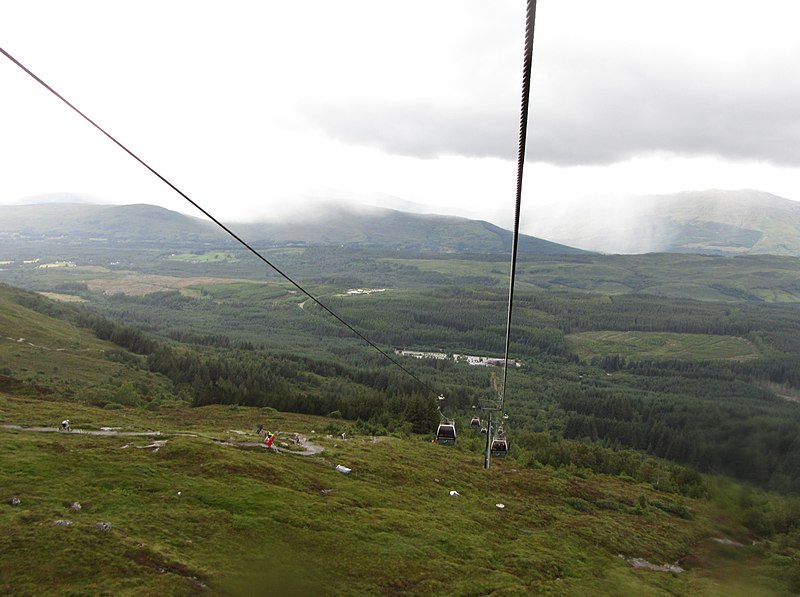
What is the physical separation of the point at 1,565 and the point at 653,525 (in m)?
63.3

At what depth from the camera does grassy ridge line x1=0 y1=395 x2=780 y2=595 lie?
26906 millimetres

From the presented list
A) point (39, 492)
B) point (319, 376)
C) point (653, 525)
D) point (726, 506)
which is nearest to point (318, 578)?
point (39, 492)

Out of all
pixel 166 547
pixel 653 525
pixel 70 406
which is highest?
pixel 166 547

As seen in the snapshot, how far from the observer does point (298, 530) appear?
35.6m

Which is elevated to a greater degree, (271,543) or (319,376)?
(271,543)

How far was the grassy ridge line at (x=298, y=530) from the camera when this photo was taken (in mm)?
26906

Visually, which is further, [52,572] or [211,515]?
[211,515]

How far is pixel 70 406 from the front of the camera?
Answer: 247 feet

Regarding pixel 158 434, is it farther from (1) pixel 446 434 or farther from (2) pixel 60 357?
(2) pixel 60 357

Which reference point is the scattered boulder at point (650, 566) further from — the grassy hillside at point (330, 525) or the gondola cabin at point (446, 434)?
the gondola cabin at point (446, 434)

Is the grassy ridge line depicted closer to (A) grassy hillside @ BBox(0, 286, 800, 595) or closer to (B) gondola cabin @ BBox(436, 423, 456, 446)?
(A) grassy hillside @ BBox(0, 286, 800, 595)

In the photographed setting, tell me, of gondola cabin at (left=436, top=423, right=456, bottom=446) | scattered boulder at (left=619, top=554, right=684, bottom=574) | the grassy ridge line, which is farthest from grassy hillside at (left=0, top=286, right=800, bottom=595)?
gondola cabin at (left=436, top=423, right=456, bottom=446)

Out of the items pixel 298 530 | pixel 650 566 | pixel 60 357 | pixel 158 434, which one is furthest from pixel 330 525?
pixel 60 357

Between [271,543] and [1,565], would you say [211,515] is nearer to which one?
[271,543]
